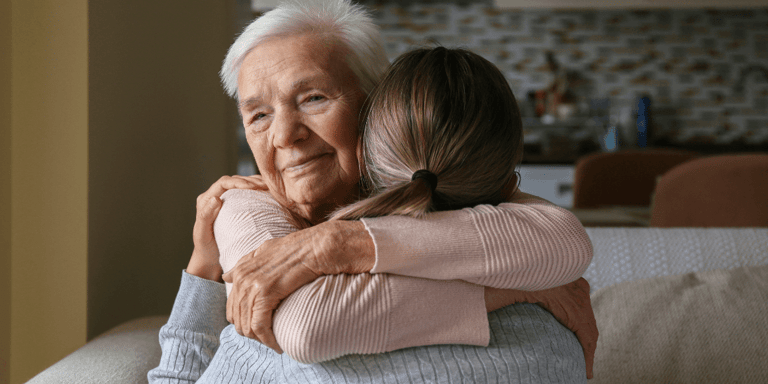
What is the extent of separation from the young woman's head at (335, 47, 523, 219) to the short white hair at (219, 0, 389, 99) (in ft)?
0.55

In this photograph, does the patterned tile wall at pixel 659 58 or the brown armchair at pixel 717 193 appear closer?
the brown armchair at pixel 717 193

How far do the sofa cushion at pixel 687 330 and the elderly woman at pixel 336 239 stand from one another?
61 centimetres

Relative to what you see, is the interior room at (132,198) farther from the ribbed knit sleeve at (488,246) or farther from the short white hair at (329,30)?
the ribbed knit sleeve at (488,246)

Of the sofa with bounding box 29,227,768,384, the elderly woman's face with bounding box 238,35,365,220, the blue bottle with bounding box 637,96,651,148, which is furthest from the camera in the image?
the blue bottle with bounding box 637,96,651,148

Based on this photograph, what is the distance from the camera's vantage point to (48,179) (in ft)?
4.00

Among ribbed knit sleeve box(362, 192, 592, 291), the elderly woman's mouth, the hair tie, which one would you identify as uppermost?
the hair tie

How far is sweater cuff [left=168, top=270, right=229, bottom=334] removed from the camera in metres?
1.02

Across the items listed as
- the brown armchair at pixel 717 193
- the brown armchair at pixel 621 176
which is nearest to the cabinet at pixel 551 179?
the brown armchair at pixel 621 176

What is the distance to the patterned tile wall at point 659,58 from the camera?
18.6 feet

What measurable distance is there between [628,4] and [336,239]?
527 centimetres

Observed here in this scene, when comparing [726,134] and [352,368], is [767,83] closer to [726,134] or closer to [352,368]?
[726,134]

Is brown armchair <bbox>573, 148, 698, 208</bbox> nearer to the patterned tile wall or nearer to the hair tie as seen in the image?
the patterned tile wall

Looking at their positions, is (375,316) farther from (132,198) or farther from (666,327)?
(132,198)

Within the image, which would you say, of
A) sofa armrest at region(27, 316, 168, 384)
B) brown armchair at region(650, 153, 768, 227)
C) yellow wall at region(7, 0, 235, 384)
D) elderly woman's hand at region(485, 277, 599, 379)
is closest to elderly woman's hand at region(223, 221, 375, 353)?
elderly woman's hand at region(485, 277, 599, 379)
